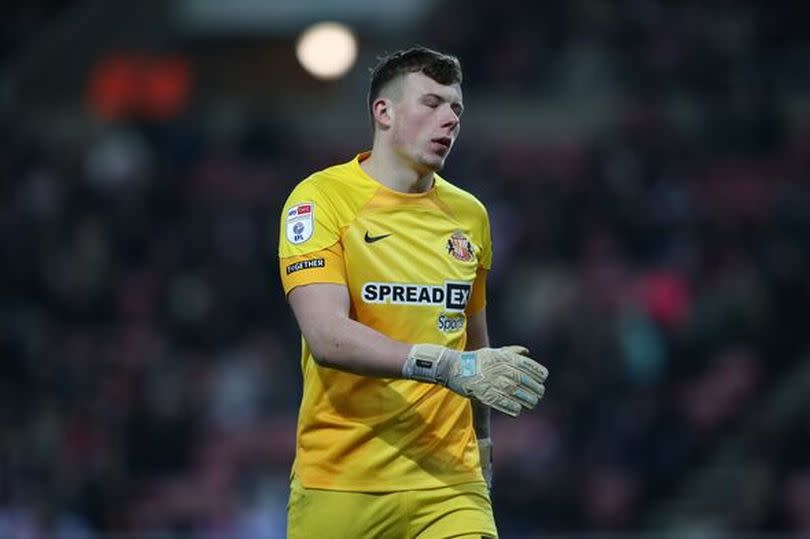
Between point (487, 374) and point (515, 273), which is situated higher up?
point (487, 374)

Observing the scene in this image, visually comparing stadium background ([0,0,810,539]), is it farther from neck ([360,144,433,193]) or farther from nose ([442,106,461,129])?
nose ([442,106,461,129])

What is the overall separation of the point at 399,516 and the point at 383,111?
1434 mm

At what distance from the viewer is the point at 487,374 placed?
567 centimetres

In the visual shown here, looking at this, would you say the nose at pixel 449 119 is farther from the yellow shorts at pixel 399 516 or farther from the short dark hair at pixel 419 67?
the yellow shorts at pixel 399 516

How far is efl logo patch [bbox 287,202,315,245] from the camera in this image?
630 cm

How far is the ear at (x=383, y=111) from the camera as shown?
6.50 m

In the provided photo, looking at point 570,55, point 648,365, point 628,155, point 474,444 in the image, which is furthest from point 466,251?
point 570,55

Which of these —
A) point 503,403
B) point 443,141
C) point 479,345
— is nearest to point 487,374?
point 503,403

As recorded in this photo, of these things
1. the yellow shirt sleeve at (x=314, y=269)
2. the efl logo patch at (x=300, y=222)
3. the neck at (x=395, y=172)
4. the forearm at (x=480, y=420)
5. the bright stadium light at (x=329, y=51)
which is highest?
the bright stadium light at (x=329, y=51)

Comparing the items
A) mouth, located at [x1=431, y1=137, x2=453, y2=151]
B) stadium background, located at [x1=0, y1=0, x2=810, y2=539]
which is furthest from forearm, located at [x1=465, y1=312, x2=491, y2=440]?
stadium background, located at [x1=0, y1=0, x2=810, y2=539]

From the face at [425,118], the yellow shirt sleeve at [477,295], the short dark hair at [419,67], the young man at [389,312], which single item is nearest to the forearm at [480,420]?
the young man at [389,312]

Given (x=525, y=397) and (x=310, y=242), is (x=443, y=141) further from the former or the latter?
(x=525, y=397)

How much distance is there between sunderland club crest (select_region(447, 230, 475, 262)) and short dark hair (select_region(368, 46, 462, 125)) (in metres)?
0.56

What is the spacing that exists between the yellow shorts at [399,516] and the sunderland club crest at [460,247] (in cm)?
83
